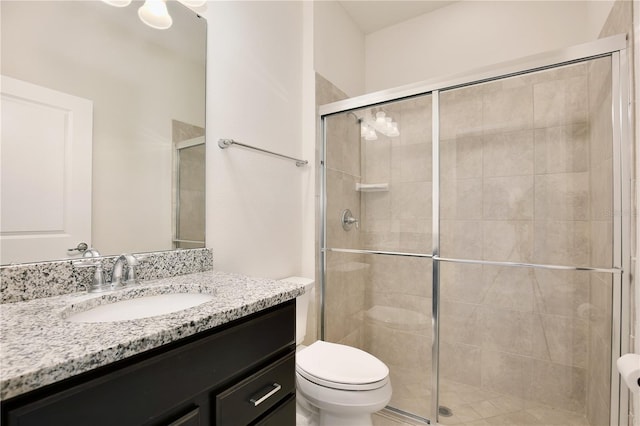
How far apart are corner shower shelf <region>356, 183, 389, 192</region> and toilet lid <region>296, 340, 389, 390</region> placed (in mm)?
1045

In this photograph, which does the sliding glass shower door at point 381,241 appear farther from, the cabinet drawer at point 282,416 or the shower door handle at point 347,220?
the cabinet drawer at point 282,416

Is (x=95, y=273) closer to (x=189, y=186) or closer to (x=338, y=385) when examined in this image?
(x=189, y=186)

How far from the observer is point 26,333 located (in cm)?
56

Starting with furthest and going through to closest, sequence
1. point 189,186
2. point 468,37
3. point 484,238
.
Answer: point 468,37 → point 484,238 → point 189,186

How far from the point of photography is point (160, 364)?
596 millimetres

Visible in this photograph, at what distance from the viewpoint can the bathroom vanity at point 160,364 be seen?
46 cm

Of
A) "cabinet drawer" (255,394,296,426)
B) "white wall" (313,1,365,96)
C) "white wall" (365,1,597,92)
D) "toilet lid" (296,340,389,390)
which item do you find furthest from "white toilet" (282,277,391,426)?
"white wall" (365,1,597,92)

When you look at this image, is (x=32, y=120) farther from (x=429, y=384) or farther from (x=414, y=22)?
(x=414, y=22)

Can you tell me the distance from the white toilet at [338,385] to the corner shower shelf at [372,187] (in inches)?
35.3

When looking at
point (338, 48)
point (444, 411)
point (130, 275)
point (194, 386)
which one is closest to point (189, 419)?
point (194, 386)

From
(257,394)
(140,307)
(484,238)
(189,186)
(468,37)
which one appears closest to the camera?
(257,394)

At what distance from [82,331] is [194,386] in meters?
0.25

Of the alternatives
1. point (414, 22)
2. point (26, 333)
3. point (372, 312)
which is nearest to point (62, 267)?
point (26, 333)

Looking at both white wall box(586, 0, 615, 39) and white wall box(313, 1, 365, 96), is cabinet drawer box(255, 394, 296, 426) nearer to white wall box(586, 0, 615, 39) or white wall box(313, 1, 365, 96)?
white wall box(313, 1, 365, 96)
